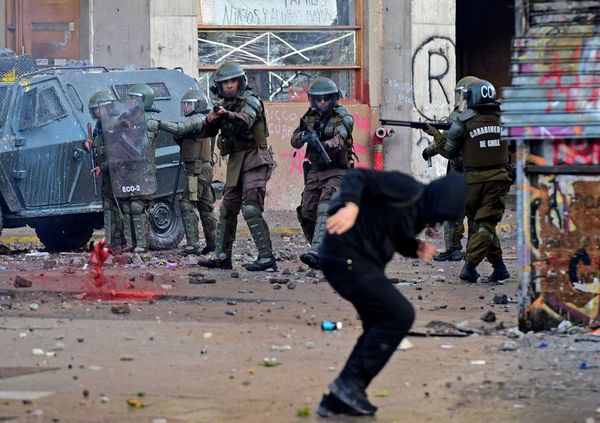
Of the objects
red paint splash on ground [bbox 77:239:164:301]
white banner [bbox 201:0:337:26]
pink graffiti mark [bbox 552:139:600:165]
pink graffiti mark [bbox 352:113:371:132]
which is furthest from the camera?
pink graffiti mark [bbox 352:113:371:132]

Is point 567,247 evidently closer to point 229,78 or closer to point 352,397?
point 352,397

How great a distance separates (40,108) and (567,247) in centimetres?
816

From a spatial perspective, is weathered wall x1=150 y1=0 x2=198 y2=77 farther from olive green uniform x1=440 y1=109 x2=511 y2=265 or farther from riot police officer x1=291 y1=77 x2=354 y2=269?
olive green uniform x1=440 y1=109 x2=511 y2=265

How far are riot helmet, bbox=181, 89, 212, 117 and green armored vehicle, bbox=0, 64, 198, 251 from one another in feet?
3.47

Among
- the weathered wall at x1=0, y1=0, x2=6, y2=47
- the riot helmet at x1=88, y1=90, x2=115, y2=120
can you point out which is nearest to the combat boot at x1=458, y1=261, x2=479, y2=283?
the riot helmet at x1=88, y1=90, x2=115, y2=120

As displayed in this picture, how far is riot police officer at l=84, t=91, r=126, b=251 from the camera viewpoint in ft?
50.8

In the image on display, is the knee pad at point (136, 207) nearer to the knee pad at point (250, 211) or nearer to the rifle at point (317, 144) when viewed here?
the knee pad at point (250, 211)

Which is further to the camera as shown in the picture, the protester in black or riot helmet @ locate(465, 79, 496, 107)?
riot helmet @ locate(465, 79, 496, 107)

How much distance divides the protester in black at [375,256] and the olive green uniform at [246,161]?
629 cm

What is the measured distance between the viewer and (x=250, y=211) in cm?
1320

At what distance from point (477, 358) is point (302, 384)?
1.30 meters

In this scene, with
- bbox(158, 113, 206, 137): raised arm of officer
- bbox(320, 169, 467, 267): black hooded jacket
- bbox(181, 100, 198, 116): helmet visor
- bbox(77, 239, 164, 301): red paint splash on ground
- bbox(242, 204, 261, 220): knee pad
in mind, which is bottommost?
bbox(77, 239, 164, 301): red paint splash on ground

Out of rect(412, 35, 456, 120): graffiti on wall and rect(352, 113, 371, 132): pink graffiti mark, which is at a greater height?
rect(412, 35, 456, 120): graffiti on wall

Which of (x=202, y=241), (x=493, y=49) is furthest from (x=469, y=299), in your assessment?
(x=493, y=49)
